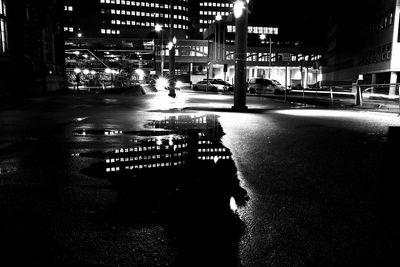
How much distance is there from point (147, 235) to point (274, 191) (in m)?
2.15

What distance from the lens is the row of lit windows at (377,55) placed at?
53.6m

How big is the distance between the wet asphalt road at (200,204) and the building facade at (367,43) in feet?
115

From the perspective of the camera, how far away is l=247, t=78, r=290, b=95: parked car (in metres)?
41.5

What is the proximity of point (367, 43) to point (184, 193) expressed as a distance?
2669 inches

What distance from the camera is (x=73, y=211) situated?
4.29m

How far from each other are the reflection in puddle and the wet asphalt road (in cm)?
2

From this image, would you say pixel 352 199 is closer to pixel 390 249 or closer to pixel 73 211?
pixel 390 249

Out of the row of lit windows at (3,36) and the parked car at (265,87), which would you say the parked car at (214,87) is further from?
the row of lit windows at (3,36)

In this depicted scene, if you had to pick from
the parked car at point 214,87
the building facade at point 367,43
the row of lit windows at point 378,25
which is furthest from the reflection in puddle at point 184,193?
the row of lit windows at point 378,25

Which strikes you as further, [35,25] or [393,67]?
[393,67]

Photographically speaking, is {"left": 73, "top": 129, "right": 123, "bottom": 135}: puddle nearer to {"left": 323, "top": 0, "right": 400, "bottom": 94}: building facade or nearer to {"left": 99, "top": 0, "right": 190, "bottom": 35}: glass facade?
{"left": 323, "top": 0, "right": 400, "bottom": 94}: building facade

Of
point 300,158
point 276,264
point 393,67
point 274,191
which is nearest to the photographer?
point 276,264

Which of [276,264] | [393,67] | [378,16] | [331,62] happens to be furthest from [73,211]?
[331,62]

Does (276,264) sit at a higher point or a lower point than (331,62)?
lower
